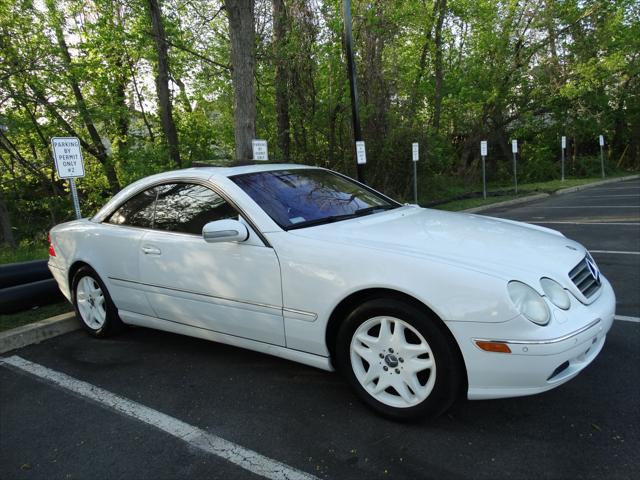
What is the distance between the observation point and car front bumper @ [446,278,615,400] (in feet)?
7.86

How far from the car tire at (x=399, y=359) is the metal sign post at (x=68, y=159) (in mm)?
4492

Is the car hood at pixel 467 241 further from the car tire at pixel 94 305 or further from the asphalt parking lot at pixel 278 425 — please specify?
the car tire at pixel 94 305

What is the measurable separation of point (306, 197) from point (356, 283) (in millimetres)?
1078

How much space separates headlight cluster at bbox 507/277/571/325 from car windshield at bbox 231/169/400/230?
53.3 inches

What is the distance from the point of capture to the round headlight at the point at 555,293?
8.35 feet

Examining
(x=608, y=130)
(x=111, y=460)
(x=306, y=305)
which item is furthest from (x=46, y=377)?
(x=608, y=130)

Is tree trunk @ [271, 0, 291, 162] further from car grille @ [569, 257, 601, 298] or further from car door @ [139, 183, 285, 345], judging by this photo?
car grille @ [569, 257, 601, 298]

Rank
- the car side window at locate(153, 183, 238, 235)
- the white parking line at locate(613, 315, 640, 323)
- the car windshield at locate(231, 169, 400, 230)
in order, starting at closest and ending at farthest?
the car windshield at locate(231, 169, 400, 230) < the car side window at locate(153, 183, 238, 235) < the white parking line at locate(613, 315, 640, 323)

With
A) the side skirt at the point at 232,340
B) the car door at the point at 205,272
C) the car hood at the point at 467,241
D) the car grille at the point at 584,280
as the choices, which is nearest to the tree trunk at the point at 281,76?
the car door at the point at 205,272

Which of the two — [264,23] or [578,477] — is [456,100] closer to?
[264,23]

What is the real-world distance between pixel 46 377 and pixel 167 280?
1171 millimetres

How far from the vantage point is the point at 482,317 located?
2.44 meters

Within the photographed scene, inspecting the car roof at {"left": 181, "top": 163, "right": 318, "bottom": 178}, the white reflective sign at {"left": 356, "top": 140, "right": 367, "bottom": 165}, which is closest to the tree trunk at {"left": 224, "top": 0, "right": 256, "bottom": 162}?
the white reflective sign at {"left": 356, "top": 140, "right": 367, "bottom": 165}

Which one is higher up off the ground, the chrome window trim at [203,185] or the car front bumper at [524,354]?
the chrome window trim at [203,185]
